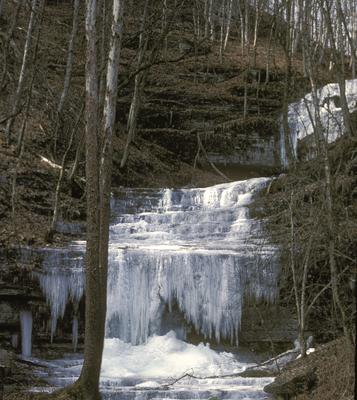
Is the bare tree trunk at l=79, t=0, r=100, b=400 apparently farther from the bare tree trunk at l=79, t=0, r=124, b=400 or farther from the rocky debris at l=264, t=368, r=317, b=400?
the rocky debris at l=264, t=368, r=317, b=400

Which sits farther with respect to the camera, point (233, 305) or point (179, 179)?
point (179, 179)

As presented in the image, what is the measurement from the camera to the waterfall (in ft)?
38.3

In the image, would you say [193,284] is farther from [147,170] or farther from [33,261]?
[147,170]

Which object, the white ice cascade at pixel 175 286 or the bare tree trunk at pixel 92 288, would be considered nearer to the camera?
the bare tree trunk at pixel 92 288

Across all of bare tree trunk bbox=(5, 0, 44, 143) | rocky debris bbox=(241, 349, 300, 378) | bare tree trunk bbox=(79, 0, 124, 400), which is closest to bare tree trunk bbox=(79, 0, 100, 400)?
bare tree trunk bbox=(79, 0, 124, 400)

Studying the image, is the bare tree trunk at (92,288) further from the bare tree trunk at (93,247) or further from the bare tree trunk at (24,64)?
the bare tree trunk at (24,64)

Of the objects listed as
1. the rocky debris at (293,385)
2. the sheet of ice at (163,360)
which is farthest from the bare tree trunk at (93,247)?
the rocky debris at (293,385)

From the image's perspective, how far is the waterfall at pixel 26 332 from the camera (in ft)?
38.3

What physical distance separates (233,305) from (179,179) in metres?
8.52

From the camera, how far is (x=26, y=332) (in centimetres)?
1186

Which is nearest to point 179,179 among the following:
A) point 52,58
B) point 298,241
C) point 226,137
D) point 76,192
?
point 226,137

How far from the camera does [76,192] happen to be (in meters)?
16.6

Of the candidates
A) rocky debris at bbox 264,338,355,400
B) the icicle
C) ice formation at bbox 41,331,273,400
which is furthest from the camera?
the icicle

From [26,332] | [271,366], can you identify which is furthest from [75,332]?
[271,366]
